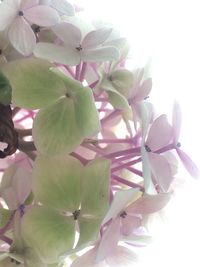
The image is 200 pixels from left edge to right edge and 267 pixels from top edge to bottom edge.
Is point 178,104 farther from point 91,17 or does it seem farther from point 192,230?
point 192,230

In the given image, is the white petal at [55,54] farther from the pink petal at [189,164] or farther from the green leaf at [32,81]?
the pink petal at [189,164]

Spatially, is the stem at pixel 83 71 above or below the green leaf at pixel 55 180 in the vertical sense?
above

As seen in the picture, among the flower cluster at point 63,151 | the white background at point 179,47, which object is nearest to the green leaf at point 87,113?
the flower cluster at point 63,151

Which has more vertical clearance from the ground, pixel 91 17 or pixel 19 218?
pixel 91 17

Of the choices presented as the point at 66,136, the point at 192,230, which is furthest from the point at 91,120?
the point at 192,230

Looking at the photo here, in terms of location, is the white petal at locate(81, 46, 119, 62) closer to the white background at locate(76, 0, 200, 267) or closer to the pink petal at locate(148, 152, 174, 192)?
the pink petal at locate(148, 152, 174, 192)

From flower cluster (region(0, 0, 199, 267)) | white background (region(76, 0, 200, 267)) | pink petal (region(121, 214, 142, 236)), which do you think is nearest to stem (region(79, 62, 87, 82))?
flower cluster (region(0, 0, 199, 267))

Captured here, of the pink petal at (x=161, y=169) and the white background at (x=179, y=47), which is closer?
the pink petal at (x=161, y=169)
